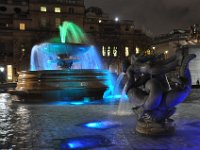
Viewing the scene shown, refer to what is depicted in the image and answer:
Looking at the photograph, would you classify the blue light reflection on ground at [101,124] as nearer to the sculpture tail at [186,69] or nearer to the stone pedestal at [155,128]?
the stone pedestal at [155,128]

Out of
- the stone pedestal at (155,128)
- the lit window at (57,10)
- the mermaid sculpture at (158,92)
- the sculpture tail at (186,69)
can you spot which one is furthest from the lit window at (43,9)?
the stone pedestal at (155,128)

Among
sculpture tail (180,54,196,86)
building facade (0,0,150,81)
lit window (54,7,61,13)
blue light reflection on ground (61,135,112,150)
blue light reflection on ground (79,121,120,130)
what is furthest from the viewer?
lit window (54,7,61,13)

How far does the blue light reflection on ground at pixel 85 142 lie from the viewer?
5230 millimetres

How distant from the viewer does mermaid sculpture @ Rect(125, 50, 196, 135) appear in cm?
614

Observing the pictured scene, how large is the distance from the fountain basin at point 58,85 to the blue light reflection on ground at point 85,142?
23.8 ft

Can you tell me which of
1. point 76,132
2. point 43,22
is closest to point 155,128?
point 76,132

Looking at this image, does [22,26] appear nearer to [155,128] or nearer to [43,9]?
[43,9]

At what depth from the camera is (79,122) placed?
7559 mm

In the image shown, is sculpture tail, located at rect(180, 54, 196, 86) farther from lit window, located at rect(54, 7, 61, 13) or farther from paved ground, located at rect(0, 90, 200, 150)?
lit window, located at rect(54, 7, 61, 13)

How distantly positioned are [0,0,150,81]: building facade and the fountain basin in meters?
49.2

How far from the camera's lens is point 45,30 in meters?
65.8

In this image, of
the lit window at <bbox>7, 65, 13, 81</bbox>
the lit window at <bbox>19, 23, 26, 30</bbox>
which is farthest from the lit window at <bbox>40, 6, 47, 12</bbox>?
the lit window at <bbox>7, 65, 13, 81</bbox>

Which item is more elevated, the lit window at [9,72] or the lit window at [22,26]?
the lit window at [22,26]

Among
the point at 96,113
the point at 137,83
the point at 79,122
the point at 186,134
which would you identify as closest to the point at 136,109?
the point at 137,83
